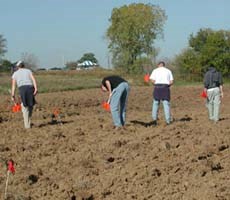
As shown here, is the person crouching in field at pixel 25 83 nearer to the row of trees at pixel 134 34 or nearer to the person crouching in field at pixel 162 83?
the person crouching in field at pixel 162 83

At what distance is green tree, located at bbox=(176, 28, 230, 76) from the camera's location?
56312 mm

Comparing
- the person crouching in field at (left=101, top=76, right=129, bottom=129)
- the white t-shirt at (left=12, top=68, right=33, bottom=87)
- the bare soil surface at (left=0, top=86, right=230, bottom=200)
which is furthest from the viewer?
the white t-shirt at (left=12, top=68, right=33, bottom=87)

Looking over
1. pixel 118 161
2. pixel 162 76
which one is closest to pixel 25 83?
pixel 162 76

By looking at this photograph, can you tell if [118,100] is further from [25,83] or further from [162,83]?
[25,83]

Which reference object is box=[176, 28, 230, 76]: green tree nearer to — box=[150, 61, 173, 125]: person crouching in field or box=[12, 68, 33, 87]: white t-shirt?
box=[150, 61, 173, 125]: person crouching in field

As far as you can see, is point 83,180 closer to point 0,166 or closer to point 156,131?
point 0,166

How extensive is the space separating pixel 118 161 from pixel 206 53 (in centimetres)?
4876

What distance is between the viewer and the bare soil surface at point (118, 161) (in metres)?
7.18

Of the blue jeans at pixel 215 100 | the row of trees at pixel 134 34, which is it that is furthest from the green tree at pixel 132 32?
the blue jeans at pixel 215 100

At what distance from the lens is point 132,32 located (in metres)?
68.4

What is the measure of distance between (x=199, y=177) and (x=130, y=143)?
2903 mm

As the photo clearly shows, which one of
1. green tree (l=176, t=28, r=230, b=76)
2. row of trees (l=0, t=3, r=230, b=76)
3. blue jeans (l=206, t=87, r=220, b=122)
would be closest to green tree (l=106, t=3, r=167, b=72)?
row of trees (l=0, t=3, r=230, b=76)

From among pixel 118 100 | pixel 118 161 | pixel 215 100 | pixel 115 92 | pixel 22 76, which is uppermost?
pixel 22 76

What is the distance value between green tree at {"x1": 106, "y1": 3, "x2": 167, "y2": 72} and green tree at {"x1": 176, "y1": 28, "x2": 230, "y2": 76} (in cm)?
984
